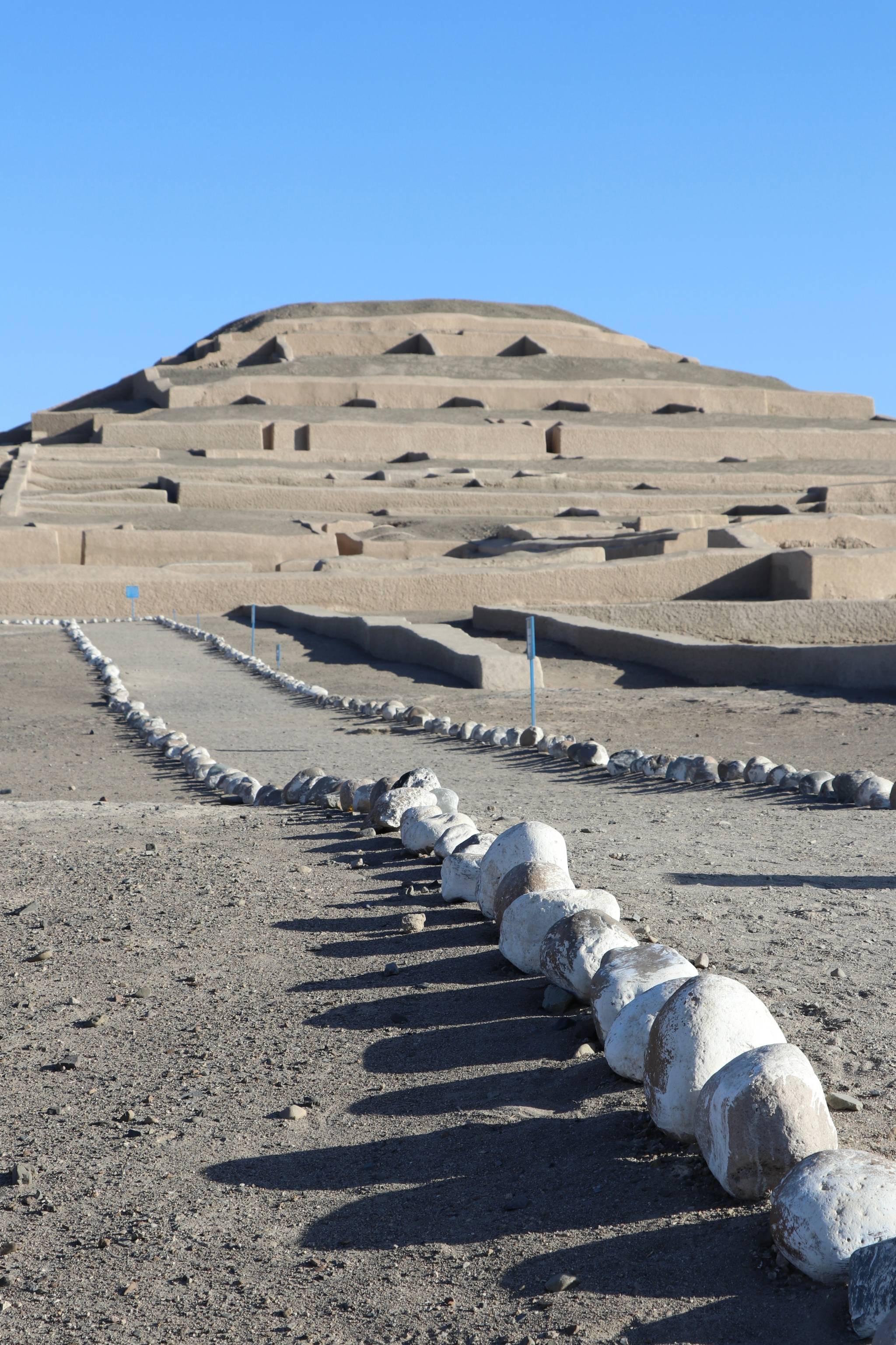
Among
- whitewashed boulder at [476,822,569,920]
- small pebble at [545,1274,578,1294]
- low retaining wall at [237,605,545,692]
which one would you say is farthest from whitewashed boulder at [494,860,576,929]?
low retaining wall at [237,605,545,692]

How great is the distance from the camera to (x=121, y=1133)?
8.41 ft

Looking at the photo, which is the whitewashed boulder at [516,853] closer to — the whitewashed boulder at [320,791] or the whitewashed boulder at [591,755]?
the whitewashed boulder at [320,791]

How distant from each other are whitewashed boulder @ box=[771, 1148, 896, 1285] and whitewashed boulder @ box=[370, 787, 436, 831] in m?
3.21

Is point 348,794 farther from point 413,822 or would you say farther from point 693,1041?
point 693,1041

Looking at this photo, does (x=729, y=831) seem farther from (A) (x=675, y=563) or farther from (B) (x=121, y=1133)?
(A) (x=675, y=563)

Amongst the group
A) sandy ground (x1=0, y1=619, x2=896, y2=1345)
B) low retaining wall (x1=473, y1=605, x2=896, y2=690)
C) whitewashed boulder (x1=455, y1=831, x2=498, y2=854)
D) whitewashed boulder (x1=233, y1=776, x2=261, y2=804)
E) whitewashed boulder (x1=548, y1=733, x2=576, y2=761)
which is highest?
low retaining wall (x1=473, y1=605, x2=896, y2=690)

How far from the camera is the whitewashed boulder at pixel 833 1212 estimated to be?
1.80 m

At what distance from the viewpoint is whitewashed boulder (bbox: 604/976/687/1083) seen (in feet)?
8.30

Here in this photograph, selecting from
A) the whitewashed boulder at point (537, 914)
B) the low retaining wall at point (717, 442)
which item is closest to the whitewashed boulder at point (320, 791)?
the whitewashed boulder at point (537, 914)

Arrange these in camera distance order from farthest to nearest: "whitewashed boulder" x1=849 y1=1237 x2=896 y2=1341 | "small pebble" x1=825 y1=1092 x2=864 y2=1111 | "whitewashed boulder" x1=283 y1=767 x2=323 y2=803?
"whitewashed boulder" x1=283 y1=767 x2=323 y2=803 → "small pebble" x1=825 y1=1092 x2=864 y2=1111 → "whitewashed boulder" x1=849 y1=1237 x2=896 y2=1341

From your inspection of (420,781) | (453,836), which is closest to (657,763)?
(420,781)

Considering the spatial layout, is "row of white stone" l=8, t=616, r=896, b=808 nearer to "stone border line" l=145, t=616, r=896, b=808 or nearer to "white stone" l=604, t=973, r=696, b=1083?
"stone border line" l=145, t=616, r=896, b=808

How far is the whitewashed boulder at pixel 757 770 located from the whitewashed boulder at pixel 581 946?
331 centimetres

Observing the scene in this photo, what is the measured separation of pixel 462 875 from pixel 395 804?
46.0 inches
